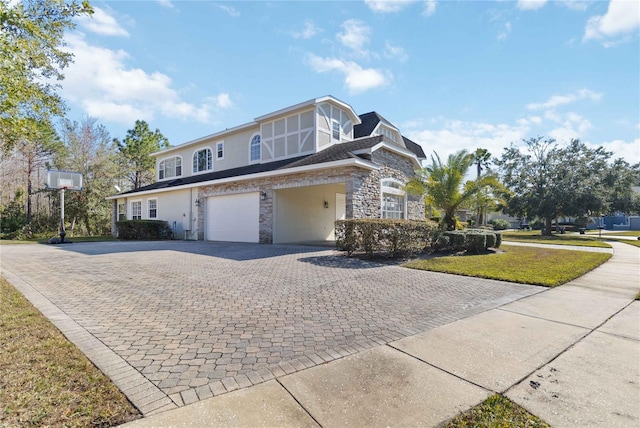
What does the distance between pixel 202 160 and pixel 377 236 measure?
17343 millimetres

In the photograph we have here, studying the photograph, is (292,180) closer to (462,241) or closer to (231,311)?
(462,241)

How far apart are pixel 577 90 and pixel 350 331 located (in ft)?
41.5

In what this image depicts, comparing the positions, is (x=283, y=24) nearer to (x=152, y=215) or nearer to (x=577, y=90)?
(x=577, y=90)

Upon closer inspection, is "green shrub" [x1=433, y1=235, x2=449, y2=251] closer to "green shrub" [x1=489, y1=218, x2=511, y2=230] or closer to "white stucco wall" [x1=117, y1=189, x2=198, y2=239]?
"white stucco wall" [x1=117, y1=189, x2=198, y2=239]

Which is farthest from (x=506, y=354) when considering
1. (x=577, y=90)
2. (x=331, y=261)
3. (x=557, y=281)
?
(x=577, y=90)

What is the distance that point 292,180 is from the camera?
47.2 feet

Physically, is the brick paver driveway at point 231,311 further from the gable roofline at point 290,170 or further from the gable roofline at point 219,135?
the gable roofline at point 219,135

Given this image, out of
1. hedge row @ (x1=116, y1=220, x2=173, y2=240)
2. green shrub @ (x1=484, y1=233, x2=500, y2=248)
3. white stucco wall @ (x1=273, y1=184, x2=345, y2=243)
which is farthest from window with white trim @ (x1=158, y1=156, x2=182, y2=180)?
green shrub @ (x1=484, y1=233, x2=500, y2=248)

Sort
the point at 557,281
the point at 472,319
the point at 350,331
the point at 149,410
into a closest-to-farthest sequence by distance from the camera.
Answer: the point at 149,410
the point at 350,331
the point at 472,319
the point at 557,281

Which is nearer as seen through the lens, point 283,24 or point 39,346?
point 39,346

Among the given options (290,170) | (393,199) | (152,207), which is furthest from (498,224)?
(152,207)

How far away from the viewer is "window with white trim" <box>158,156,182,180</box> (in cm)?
2443

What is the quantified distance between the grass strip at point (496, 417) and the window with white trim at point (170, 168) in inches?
1011

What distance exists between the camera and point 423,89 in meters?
11.7
